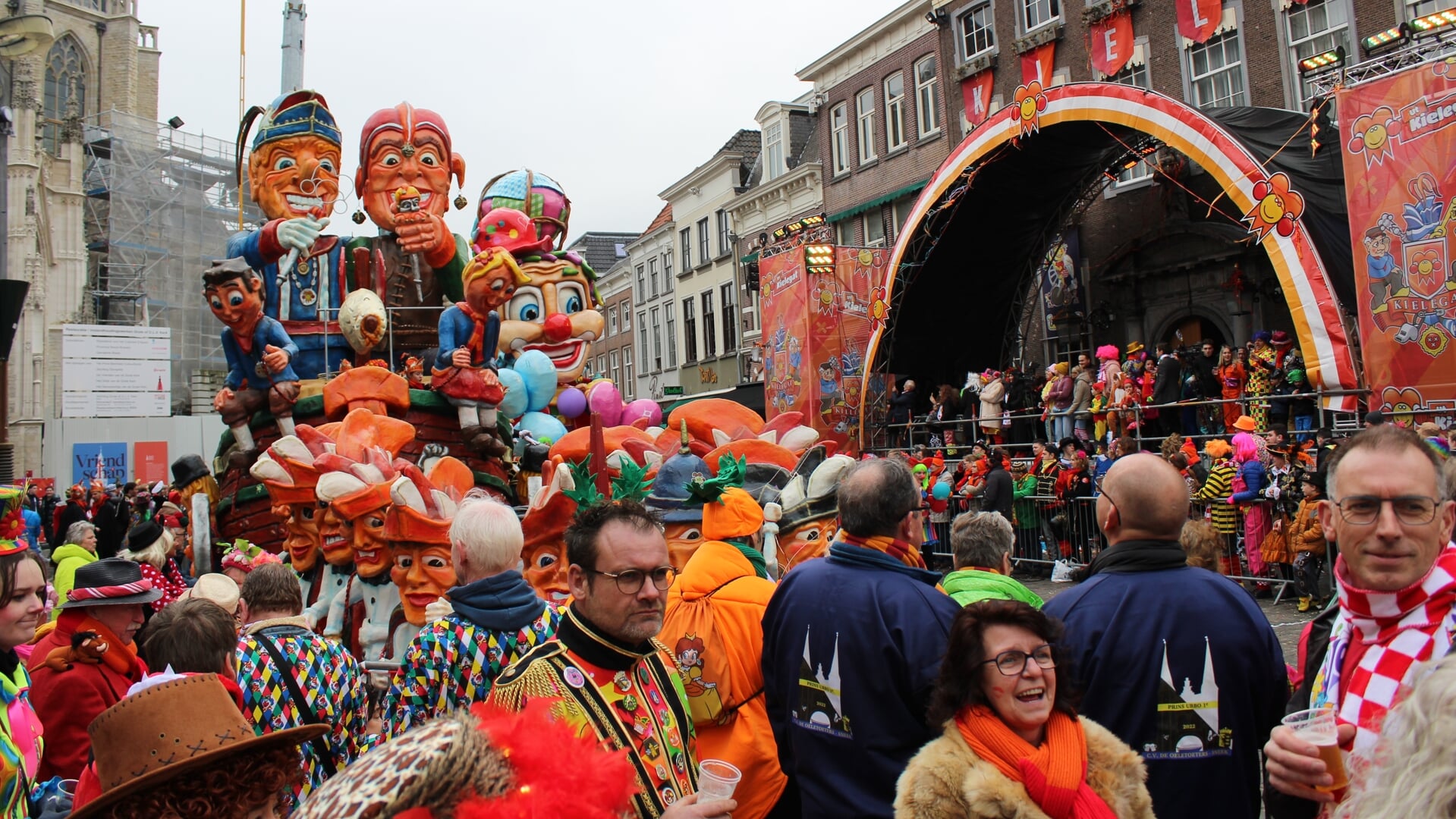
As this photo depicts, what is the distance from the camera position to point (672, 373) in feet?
130

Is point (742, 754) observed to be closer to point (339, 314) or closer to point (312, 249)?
point (339, 314)

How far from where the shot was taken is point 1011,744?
90.7 inches

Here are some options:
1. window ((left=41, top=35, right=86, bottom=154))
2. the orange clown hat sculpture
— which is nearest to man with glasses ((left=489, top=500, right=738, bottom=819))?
the orange clown hat sculpture

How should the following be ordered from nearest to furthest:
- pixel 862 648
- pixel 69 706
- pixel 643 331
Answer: pixel 862 648, pixel 69 706, pixel 643 331

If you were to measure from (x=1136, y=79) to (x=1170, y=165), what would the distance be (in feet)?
9.37

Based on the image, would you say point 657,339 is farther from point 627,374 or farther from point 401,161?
point 401,161

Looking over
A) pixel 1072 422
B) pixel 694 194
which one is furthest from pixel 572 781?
pixel 694 194

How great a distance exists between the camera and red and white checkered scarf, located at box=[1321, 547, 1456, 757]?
215 centimetres

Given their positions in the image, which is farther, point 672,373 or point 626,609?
point 672,373

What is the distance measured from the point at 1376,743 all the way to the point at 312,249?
12.1m

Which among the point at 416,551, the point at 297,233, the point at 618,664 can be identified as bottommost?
the point at 618,664

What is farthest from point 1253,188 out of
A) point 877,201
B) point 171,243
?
point 171,243

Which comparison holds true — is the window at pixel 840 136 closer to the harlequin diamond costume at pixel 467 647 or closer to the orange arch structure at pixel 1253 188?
the orange arch structure at pixel 1253 188

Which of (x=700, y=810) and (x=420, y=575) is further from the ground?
(x=420, y=575)
